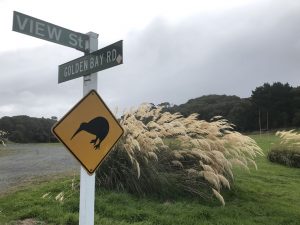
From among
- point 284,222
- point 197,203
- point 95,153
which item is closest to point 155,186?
point 197,203

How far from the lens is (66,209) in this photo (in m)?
8.08

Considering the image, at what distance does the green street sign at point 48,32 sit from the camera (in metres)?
5.27

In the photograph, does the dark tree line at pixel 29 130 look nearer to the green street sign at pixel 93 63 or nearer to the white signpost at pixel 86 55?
the green street sign at pixel 93 63

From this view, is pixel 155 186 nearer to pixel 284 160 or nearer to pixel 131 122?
pixel 131 122

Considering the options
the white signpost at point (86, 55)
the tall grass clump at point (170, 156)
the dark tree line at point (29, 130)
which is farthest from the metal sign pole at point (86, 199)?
the dark tree line at point (29, 130)

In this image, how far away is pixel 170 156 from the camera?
401 inches

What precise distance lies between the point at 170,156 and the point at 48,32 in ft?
17.2

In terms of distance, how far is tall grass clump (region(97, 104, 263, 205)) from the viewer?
9.32 metres

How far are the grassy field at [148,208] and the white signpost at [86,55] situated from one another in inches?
78.6

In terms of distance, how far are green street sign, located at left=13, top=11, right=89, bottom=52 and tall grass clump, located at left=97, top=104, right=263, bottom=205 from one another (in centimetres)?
347

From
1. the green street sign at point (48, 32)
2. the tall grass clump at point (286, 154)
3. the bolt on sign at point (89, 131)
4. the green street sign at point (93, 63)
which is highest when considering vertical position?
the green street sign at point (48, 32)

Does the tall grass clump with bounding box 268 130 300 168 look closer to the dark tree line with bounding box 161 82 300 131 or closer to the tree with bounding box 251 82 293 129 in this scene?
the dark tree line with bounding box 161 82 300 131

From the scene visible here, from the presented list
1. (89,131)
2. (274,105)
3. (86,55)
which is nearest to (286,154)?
(86,55)

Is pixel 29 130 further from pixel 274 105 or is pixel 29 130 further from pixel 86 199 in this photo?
pixel 86 199
